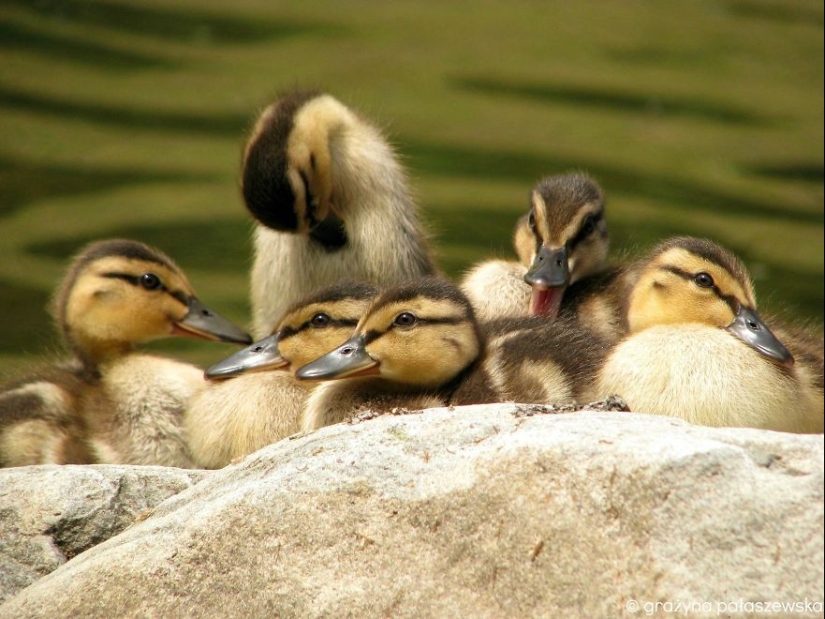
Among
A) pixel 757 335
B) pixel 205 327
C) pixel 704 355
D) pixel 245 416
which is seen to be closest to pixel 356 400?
pixel 245 416

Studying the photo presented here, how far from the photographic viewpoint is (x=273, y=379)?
4.02 metres

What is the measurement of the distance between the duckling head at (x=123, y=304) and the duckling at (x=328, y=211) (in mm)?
288

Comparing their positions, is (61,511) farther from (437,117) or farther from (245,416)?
(437,117)

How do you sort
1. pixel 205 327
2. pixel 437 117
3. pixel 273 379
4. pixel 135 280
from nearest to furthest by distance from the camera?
pixel 273 379
pixel 135 280
pixel 205 327
pixel 437 117

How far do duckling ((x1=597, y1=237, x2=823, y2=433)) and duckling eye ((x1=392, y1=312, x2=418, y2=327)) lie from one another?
45 centimetres

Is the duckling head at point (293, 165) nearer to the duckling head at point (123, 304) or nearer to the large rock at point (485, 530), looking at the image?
the duckling head at point (123, 304)

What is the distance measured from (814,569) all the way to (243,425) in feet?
6.24

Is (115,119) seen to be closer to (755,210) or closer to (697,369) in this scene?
(755,210)

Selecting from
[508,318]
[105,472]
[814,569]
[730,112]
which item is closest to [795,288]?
[730,112]

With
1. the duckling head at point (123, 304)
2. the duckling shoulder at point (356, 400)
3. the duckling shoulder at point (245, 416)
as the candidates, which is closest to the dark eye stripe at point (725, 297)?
the duckling shoulder at point (356, 400)

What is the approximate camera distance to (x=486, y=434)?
2762mm

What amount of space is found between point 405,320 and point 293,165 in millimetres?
962

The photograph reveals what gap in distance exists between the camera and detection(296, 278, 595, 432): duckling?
3.49 metres

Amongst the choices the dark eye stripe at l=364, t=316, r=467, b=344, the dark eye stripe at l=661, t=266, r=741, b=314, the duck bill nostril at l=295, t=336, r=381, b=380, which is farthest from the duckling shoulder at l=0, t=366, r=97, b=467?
the dark eye stripe at l=661, t=266, r=741, b=314
